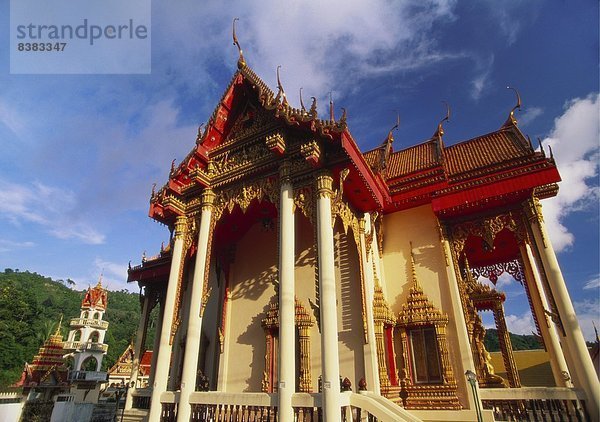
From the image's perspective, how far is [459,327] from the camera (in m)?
8.27

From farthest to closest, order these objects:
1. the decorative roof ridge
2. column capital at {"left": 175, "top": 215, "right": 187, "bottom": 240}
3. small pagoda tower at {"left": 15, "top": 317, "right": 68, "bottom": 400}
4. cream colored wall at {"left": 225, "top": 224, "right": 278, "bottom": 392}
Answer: small pagoda tower at {"left": 15, "top": 317, "right": 68, "bottom": 400}, column capital at {"left": 175, "top": 215, "right": 187, "bottom": 240}, cream colored wall at {"left": 225, "top": 224, "right": 278, "bottom": 392}, the decorative roof ridge

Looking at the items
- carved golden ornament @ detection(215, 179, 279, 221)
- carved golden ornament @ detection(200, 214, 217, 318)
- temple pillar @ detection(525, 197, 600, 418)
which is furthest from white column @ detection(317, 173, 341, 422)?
temple pillar @ detection(525, 197, 600, 418)

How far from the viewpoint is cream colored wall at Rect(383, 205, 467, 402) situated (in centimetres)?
884

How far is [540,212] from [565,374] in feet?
12.6

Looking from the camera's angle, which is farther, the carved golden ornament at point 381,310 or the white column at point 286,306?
the carved golden ornament at point 381,310

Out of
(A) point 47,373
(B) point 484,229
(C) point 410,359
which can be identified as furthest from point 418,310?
(A) point 47,373

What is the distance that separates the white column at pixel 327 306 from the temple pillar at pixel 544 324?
5816mm

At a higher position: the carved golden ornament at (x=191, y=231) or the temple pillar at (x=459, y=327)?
the carved golden ornament at (x=191, y=231)

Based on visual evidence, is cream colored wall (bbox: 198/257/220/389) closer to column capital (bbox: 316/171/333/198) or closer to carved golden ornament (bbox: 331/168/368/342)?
carved golden ornament (bbox: 331/168/368/342)

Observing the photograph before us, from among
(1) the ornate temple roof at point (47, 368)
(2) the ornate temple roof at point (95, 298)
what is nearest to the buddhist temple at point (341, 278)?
(1) the ornate temple roof at point (47, 368)

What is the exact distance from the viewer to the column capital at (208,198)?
9.14 meters

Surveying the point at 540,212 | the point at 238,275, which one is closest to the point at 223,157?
the point at 238,275

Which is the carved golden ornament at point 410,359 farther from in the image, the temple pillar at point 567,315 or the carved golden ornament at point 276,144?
the carved golden ornament at point 276,144

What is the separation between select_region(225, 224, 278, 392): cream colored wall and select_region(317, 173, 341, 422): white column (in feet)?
11.9
